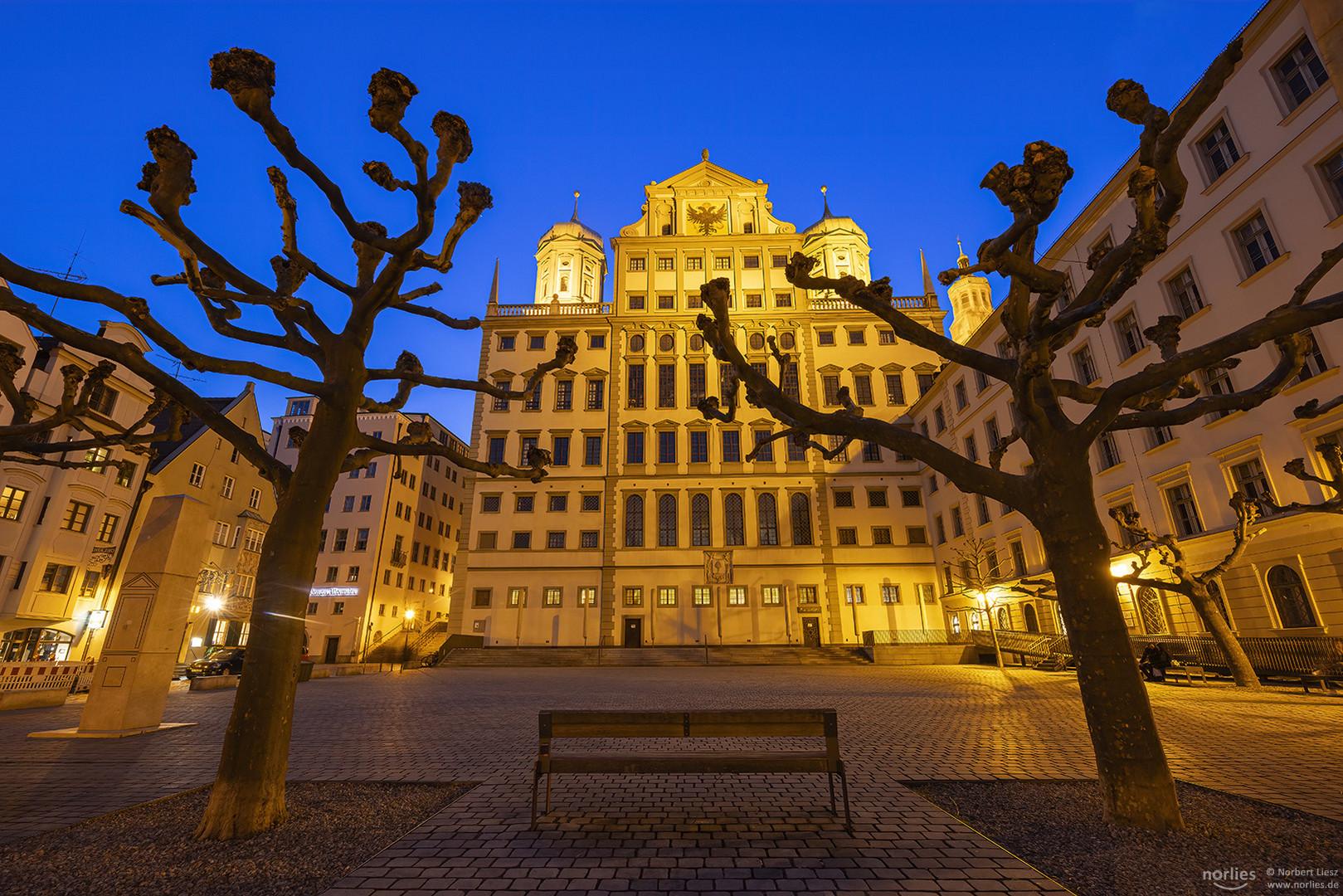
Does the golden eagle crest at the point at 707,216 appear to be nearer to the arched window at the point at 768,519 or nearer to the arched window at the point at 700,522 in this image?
the arched window at the point at 700,522

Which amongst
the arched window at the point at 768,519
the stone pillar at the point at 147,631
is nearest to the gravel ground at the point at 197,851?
the stone pillar at the point at 147,631

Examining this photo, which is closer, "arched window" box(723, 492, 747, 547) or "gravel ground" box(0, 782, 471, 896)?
"gravel ground" box(0, 782, 471, 896)

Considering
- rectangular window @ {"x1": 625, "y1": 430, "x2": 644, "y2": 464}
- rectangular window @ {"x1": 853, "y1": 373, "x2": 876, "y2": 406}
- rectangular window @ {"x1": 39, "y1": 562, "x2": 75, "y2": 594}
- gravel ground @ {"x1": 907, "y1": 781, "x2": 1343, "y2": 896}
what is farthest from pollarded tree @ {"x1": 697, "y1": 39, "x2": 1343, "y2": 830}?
rectangular window @ {"x1": 853, "y1": 373, "x2": 876, "y2": 406}

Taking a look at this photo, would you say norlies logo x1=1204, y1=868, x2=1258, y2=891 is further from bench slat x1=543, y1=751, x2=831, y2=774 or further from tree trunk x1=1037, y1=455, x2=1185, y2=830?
bench slat x1=543, y1=751, x2=831, y2=774

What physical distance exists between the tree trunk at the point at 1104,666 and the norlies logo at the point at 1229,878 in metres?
0.76

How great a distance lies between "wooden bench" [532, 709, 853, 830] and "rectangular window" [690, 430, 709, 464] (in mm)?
36326

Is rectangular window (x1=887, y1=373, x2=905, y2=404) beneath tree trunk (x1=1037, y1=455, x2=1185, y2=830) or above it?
above

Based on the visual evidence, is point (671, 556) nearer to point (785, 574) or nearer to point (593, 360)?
point (785, 574)

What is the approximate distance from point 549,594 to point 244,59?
121 feet

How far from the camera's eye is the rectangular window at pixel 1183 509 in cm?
2025

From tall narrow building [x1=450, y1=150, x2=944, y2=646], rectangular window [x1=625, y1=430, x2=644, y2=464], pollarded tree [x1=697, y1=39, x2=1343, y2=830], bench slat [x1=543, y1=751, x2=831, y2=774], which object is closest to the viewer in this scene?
pollarded tree [x1=697, y1=39, x2=1343, y2=830]

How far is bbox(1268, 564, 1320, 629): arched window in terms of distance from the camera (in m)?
17.0

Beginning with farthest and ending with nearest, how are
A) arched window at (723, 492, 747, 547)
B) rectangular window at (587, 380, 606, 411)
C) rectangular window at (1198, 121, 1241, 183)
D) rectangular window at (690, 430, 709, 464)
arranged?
rectangular window at (587, 380, 606, 411), rectangular window at (690, 430, 709, 464), arched window at (723, 492, 747, 547), rectangular window at (1198, 121, 1241, 183)

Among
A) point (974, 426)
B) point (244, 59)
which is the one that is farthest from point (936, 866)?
point (974, 426)
